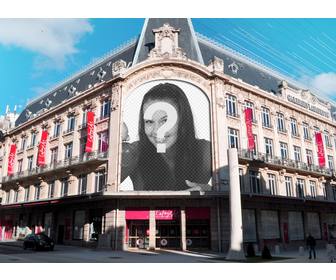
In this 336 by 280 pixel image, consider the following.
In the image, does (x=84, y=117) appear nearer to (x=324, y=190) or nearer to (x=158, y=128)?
(x=158, y=128)

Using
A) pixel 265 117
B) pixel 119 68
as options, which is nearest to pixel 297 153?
pixel 265 117

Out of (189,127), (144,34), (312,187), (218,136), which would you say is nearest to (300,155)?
(312,187)

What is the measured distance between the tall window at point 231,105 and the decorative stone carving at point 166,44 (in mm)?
5783

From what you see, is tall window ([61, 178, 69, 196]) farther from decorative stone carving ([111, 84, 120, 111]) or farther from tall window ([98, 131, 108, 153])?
decorative stone carving ([111, 84, 120, 111])

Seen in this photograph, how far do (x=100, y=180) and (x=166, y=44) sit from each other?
13471 millimetres

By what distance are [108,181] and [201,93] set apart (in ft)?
36.2

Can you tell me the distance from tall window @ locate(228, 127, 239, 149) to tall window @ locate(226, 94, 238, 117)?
155cm

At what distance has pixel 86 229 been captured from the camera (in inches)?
1136

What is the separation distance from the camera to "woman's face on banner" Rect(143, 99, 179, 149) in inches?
1067

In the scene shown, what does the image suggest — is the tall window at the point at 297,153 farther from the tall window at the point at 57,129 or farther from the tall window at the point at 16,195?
the tall window at the point at 16,195

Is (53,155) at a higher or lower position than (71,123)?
lower

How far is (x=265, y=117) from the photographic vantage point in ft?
110

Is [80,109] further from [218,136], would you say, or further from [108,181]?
[218,136]

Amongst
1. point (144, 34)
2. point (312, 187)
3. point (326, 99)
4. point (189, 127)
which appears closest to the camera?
point (189, 127)
